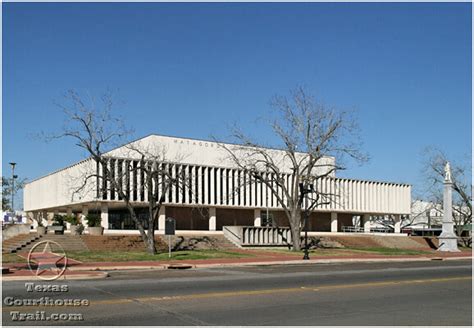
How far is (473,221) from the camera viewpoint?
225 feet

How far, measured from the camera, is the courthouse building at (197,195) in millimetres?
56938

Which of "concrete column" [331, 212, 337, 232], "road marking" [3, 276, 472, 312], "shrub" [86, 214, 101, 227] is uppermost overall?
"shrub" [86, 214, 101, 227]

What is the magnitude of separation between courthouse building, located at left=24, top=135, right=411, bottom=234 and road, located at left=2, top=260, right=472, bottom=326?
3247cm

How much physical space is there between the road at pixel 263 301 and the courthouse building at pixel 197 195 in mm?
32473

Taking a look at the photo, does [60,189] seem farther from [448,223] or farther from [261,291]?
[261,291]

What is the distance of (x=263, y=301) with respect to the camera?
14.8m

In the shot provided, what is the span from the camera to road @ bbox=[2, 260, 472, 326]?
39.2 feet

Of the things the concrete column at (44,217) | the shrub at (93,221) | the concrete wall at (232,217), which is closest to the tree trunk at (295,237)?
the shrub at (93,221)

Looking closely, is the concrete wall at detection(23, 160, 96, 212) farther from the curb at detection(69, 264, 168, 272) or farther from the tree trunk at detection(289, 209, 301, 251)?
the curb at detection(69, 264, 168, 272)

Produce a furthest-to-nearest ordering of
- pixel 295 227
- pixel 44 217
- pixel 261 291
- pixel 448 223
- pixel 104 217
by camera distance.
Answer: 1. pixel 44 217
2. pixel 104 217
3. pixel 448 223
4. pixel 295 227
5. pixel 261 291

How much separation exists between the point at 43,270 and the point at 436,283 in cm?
1521

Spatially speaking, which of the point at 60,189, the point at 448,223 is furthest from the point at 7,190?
the point at 448,223

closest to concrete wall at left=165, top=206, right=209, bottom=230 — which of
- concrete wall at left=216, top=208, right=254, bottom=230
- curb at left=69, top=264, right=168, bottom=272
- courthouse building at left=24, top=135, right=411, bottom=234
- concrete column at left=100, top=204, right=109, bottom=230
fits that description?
courthouse building at left=24, top=135, right=411, bottom=234

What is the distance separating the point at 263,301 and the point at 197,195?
47836 millimetres
